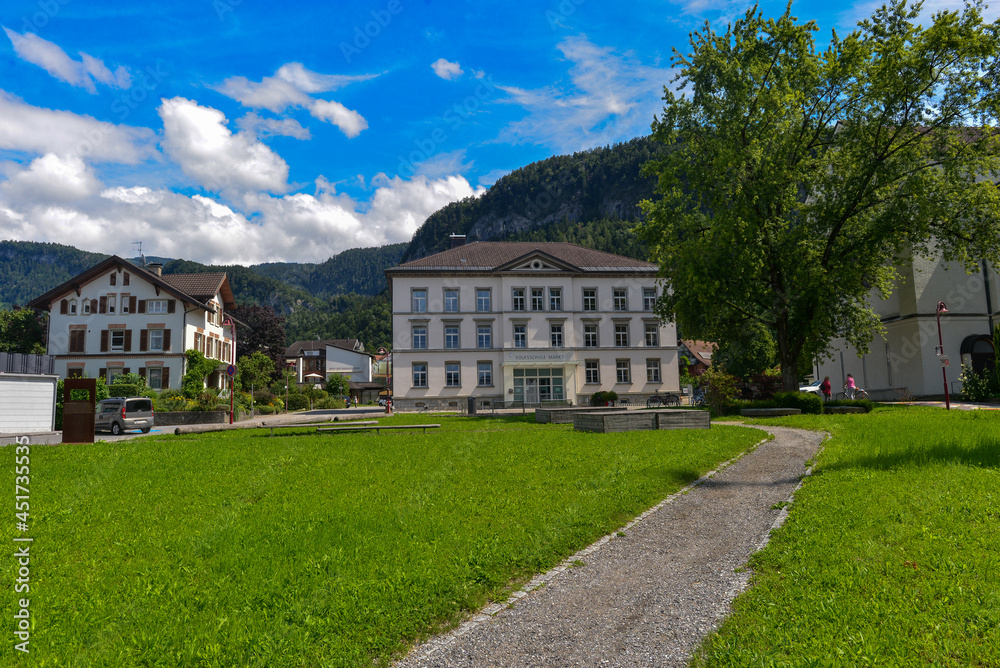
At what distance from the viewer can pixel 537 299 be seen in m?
48.2

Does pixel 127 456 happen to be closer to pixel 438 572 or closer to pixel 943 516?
pixel 438 572

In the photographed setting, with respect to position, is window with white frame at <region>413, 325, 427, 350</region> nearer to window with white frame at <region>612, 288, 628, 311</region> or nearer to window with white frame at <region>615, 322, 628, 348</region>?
window with white frame at <region>615, 322, 628, 348</region>

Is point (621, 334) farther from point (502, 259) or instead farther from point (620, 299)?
point (502, 259)

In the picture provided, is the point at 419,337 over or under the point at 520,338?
over

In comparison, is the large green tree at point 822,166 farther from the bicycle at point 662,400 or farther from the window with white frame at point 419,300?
the window with white frame at point 419,300

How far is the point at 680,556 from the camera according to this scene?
20.4 feet

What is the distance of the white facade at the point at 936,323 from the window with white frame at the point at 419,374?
1255 inches

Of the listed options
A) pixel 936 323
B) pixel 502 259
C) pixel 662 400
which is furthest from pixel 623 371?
pixel 936 323

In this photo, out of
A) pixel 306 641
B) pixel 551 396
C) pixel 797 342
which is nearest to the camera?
pixel 306 641

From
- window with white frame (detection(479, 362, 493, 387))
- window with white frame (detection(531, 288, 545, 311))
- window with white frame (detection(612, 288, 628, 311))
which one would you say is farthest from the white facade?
window with white frame (detection(479, 362, 493, 387))

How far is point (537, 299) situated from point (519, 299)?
1528 mm

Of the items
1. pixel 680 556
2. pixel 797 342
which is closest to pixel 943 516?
pixel 680 556

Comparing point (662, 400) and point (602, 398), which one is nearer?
point (602, 398)

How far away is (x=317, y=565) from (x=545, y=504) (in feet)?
11.5
